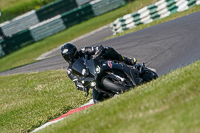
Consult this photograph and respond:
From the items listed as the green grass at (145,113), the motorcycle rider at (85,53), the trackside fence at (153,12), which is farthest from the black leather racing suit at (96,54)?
the trackside fence at (153,12)

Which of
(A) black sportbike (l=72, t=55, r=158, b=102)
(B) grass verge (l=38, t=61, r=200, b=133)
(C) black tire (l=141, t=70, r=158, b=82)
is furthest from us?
(C) black tire (l=141, t=70, r=158, b=82)

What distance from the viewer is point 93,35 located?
73.6 feet

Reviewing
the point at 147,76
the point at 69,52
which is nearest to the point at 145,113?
the point at 69,52

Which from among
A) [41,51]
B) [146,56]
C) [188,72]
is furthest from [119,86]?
[41,51]

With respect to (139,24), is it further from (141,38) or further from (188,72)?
(188,72)

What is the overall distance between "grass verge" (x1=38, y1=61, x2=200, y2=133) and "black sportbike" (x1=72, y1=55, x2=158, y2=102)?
1118mm

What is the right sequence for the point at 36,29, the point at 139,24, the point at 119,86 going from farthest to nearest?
1. the point at 36,29
2. the point at 139,24
3. the point at 119,86

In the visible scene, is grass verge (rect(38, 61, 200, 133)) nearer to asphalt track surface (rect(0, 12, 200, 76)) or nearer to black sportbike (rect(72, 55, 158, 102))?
black sportbike (rect(72, 55, 158, 102))

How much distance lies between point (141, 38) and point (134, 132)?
31.5 feet

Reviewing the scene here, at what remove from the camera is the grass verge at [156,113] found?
3.69 m

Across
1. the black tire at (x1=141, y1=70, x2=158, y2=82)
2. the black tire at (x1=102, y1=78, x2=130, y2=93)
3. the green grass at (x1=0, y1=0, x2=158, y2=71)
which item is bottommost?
the green grass at (x1=0, y1=0, x2=158, y2=71)

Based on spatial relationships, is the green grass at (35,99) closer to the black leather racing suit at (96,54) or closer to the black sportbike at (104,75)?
the black leather racing suit at (96,54)

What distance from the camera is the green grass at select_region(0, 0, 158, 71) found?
23422 millimetres

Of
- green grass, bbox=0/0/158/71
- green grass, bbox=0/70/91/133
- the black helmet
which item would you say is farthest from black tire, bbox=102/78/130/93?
green grass, bbox=0/0/158/71
